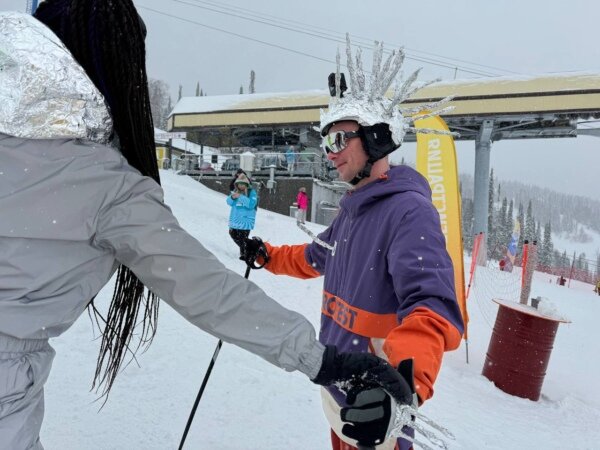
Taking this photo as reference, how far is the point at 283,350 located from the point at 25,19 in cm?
107

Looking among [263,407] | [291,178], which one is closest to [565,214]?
[291,178]

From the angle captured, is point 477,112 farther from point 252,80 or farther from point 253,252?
point 252,80

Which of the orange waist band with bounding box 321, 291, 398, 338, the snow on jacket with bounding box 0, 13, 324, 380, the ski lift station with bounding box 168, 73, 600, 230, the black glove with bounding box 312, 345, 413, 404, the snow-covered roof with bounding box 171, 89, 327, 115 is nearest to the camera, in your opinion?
the snow on jacket with bounding box 0, 13, 324, 380

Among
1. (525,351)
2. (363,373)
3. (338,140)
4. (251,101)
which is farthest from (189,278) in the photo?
(251,101)

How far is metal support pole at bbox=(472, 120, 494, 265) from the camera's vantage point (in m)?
18.5

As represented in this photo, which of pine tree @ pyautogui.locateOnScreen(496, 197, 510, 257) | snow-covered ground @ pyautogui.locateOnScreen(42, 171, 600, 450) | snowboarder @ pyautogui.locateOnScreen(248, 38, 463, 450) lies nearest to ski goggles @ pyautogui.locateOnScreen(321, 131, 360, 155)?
snowboarder @ pyautogui.locateOnScreen(248, 38, 463, 450)

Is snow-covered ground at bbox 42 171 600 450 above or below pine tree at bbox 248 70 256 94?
below

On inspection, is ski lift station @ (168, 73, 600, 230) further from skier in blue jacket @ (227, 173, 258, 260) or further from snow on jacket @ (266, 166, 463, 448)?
snow on jacket @ (266, 166, 463, 448)

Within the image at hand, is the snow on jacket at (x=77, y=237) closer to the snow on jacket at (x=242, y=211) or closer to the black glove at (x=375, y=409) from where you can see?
the black glove at (x=375, y=409)

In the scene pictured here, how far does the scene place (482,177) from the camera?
1944 cm

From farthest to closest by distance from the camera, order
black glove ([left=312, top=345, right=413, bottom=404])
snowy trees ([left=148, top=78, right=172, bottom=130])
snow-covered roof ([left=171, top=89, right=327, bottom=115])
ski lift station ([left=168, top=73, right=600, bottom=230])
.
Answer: snowy trees ([left=148, top=78, right=172, bottom=130]) < snow-covered roof ([left=171, top=89, right=327, bottom=115]) < ski lift station ([left=168, top=73, right=600, bottom=230]) < black glove ([left=312, top=345, right=413, bottom=404])

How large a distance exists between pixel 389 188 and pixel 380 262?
0.33 m

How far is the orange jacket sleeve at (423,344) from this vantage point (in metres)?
1.26

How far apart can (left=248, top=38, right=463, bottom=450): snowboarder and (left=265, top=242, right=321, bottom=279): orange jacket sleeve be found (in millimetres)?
318
